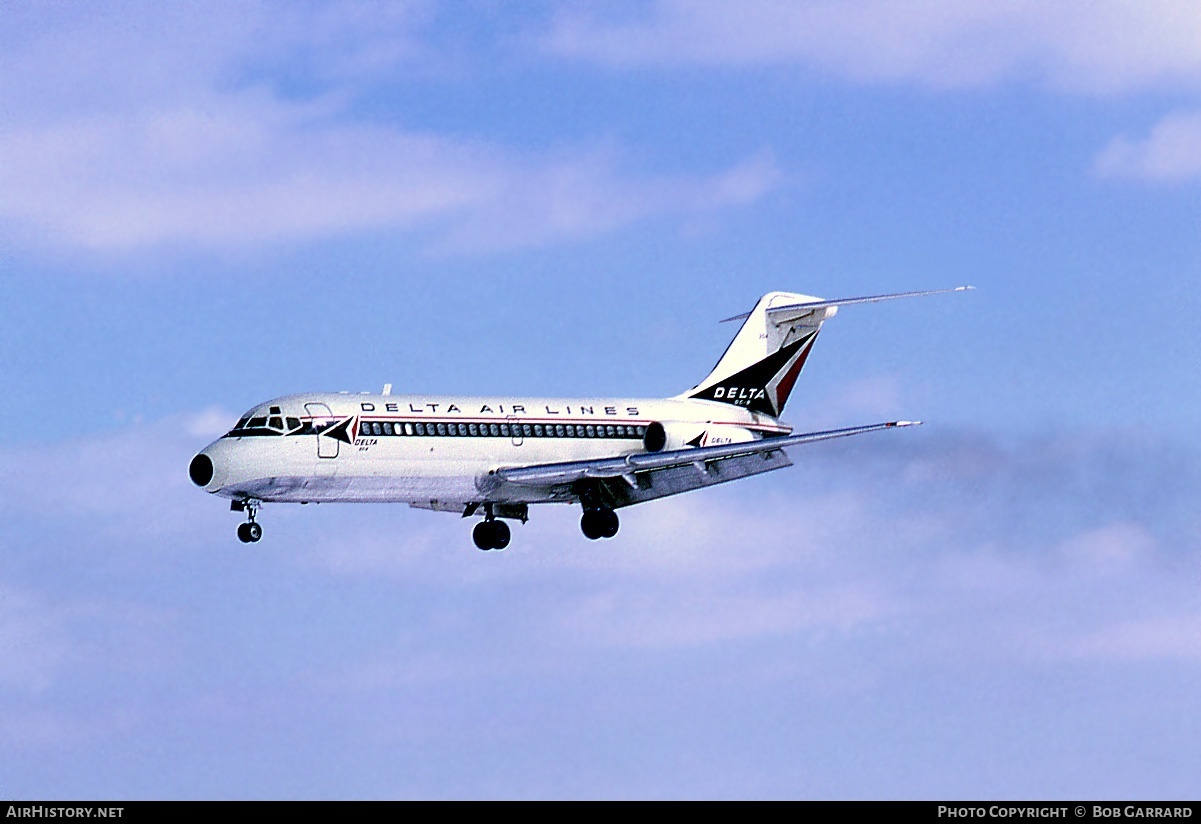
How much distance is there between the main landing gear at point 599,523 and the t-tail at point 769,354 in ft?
18.8

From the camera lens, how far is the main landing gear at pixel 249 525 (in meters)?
50.9

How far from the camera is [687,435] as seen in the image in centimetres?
5909

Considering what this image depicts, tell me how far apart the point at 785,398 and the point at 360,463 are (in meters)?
15.8

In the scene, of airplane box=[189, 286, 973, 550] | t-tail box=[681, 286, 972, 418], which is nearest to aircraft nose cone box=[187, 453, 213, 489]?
airplane box=[189, 286, 973, 550]

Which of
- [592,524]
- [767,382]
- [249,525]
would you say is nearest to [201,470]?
[249,525]

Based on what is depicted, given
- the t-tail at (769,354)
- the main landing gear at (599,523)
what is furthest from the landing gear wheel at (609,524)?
the t-tail at (769,354)

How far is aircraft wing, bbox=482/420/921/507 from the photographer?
54906 mm

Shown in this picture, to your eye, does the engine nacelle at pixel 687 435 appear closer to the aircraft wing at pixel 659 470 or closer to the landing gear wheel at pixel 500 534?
the aircraft wing at pixel 659 470

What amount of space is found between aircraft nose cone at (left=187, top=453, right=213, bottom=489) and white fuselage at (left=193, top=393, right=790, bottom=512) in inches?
4.6

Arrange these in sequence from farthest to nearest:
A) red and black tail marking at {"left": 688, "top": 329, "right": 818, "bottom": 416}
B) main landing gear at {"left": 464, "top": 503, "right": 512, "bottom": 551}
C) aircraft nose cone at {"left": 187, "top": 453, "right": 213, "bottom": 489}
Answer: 1. red and black tail marking at {"left": 688, "top": 329, "right": 818, "bottom": 416}
2. main landing gear at {"left": 464, "top": 503, "right": 512, "bottom": 551}
3. aircraft nose cone at {"left": 187, "top": 453, "right": 213, "bottom": 489}

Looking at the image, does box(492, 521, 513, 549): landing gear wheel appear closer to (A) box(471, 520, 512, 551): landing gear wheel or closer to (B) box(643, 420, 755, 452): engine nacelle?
(A) box(471, 520, 512, 551): landing gear wheel

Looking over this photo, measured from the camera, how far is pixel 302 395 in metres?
52.3

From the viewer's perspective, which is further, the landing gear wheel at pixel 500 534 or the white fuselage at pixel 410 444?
the landing gear wheel at pixel 500 534
